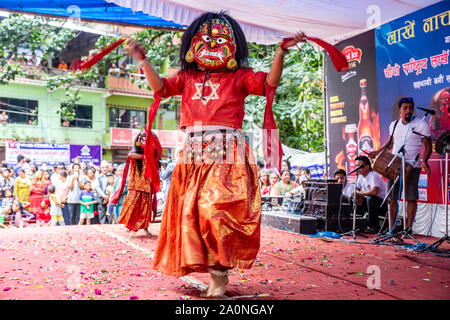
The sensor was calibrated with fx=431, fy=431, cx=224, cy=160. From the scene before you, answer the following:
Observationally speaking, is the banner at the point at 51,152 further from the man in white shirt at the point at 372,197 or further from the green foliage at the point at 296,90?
the man in white shirt at the point at 372,197

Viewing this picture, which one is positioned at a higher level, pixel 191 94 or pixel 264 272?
pixel 191 94

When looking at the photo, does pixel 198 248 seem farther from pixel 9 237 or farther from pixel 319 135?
pixel 319 135

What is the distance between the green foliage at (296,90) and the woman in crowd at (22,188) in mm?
6013

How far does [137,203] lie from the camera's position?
22.6ft

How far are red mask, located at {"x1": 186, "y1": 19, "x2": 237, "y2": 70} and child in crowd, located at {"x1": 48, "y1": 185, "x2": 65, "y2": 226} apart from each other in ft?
24.2

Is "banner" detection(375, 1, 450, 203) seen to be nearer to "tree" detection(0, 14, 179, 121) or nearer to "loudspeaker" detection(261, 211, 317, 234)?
"loudspeaker" detection(261, 211, 317, 234)

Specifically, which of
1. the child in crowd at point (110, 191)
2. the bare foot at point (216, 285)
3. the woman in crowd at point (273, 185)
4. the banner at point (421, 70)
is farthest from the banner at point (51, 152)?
the bare foot at point (216, 285)

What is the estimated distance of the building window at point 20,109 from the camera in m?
22.4

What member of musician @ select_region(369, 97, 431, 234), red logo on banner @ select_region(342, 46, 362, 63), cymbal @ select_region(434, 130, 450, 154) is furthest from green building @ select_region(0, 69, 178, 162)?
cymbal @ select_region(434, 130, 450, 154)

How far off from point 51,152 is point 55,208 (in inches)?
450

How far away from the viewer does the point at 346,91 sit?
883 cm
